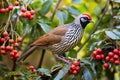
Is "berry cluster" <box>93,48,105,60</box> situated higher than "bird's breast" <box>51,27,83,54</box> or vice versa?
"berry cluster" <box>93,48,105,60</box>

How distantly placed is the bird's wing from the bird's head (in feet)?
0.65

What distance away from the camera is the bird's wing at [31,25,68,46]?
3900 millimetres

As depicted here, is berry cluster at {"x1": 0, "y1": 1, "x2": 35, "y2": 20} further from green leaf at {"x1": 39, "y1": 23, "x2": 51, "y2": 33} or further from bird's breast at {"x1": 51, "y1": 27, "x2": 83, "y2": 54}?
bird's breast at {"x1": 51, "y1": 27, "x2": 83, "y2": 54}

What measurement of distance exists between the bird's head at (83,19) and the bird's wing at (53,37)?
199mm

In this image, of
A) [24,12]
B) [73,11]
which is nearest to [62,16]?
[73,11]

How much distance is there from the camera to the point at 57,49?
157 inches

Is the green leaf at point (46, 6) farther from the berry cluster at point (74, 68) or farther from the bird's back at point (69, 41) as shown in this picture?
the berry cluster at point (74, 68)

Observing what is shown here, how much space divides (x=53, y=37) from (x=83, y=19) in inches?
15.2

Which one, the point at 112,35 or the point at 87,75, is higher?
the point at 112,35

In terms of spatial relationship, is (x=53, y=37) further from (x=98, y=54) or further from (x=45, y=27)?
(x=98, y=54)

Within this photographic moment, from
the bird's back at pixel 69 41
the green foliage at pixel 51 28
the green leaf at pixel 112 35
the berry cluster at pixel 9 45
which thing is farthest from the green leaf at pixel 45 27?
the green leaf at pixel 112 35

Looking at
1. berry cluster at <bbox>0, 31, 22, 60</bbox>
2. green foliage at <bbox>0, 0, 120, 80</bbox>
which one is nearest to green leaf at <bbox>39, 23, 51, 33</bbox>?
green foliage at <bbox>0, 0, 120, 80</bbox>

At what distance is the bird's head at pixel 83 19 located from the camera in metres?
4.06

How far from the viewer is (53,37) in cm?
392
